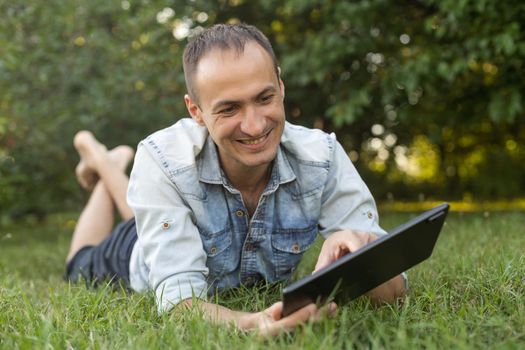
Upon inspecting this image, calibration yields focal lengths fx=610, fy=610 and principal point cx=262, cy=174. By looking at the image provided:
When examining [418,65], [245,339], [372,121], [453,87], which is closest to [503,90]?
[418,65]

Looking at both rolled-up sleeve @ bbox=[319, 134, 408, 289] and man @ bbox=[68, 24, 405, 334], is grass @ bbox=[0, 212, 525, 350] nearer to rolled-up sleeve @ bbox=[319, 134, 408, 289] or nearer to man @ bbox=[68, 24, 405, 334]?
man @ bbox=[68, 24, 405, 334]

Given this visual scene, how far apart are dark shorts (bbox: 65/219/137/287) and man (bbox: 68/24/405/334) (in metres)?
0.88

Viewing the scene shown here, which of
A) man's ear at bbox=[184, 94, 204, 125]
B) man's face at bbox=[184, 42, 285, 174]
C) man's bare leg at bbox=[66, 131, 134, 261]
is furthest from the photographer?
man's bare leg at bbox=[66, 131, 134, 261]

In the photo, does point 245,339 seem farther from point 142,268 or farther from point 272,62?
point 142,268

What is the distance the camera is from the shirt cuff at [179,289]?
6.60ft

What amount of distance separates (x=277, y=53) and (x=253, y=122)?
4.46 meters

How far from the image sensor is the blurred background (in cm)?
478

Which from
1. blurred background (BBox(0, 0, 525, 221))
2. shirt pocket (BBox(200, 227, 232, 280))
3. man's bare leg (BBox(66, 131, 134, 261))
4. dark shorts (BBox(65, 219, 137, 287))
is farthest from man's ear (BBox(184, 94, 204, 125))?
blurred background (BBox(0, 0, 525, 221))

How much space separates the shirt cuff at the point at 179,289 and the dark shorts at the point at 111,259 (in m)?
1.03

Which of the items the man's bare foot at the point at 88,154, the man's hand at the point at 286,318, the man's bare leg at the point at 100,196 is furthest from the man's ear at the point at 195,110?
the man's bare foot at the point at 88,154

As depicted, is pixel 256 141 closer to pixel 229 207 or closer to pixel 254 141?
pixel 254 141

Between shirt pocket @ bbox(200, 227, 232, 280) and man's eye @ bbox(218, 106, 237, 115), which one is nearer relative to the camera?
man's eye @ bbox(218, 106, 237, 115)

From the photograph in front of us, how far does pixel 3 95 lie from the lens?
5.62m

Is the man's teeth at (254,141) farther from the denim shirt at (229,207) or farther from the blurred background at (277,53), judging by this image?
the blurred background at (277,53)
